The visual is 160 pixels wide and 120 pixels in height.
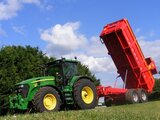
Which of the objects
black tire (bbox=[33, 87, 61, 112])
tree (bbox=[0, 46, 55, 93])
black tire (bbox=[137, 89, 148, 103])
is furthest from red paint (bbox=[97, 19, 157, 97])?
black tire (bbox=[33, 87, 61, 112])

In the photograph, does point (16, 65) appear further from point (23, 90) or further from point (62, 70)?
point (23, 90)

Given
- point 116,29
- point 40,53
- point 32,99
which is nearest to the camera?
point 32,99

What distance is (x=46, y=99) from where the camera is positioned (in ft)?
52.9

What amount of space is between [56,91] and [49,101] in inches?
21.5

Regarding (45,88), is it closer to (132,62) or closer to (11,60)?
(132,62)

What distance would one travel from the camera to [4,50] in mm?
27766

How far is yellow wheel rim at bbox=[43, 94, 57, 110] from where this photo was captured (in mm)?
16016

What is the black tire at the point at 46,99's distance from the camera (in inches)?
619

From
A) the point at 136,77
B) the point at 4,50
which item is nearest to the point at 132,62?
the point at 136,77

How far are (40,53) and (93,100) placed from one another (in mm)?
13943

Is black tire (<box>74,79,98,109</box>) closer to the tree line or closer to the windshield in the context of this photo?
the windshield

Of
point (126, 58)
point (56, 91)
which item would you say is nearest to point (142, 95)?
point (126, 58)

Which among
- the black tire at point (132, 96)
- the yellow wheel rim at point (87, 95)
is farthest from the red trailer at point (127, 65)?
the yellow wheel rim at point (87, 95)

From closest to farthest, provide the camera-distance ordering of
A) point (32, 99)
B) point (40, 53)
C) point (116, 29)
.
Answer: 1. point (32, 99)
2. point (116, 29)
3. point (40, 53)
